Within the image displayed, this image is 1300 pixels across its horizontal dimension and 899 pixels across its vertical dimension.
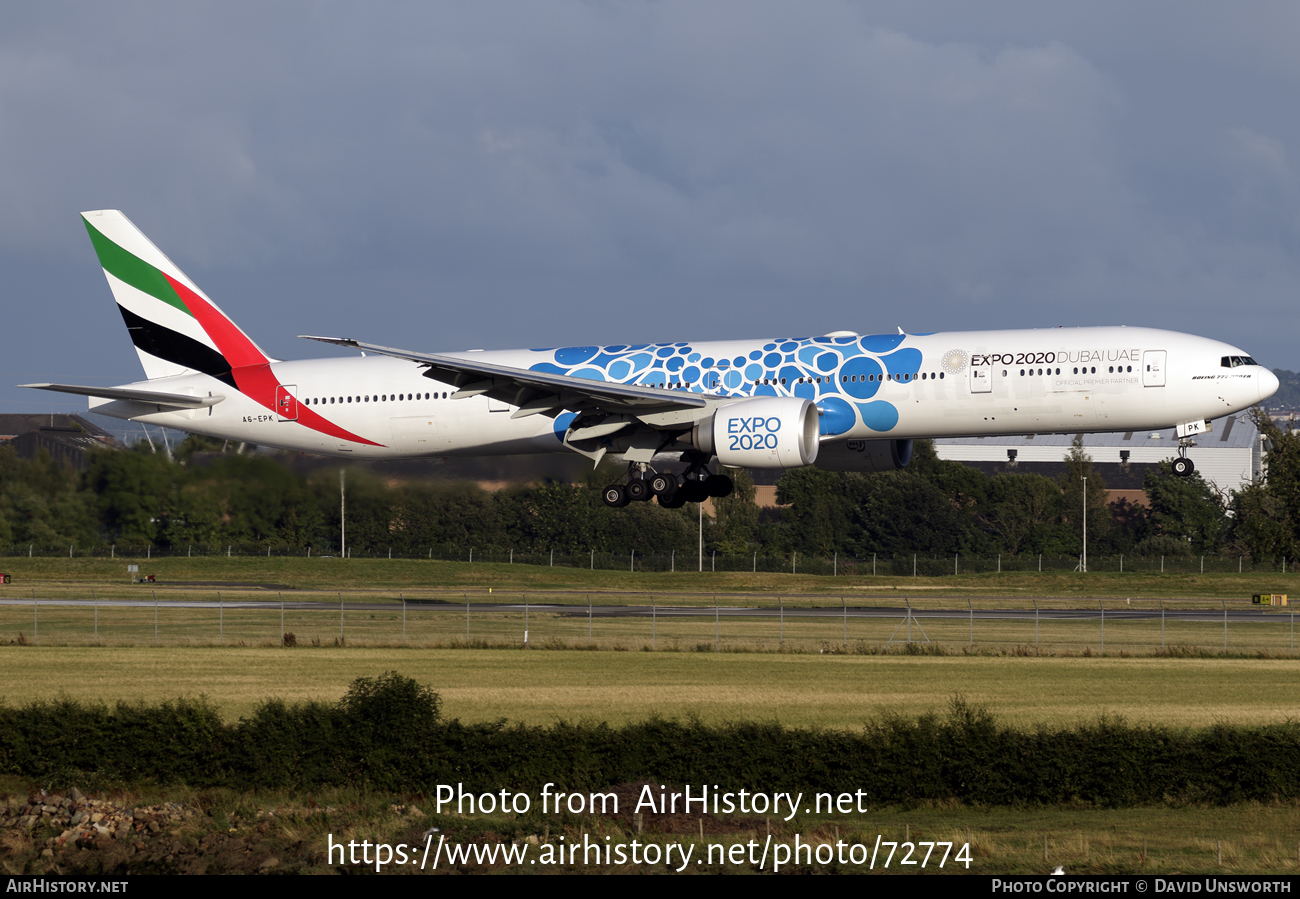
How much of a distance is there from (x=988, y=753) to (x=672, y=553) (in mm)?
80600

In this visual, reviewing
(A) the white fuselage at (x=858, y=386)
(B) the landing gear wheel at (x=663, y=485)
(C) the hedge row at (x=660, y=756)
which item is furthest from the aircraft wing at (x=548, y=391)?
(C) the hedge row at (x=660, y=756)

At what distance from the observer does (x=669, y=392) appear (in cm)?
4328

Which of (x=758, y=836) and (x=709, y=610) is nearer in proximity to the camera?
(x=758, y=836)

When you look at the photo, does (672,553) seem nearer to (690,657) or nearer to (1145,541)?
(1145,541)

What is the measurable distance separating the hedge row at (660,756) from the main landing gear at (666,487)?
20.5 metres

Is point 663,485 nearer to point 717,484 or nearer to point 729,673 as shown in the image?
point 717,484

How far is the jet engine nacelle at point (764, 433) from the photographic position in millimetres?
40781

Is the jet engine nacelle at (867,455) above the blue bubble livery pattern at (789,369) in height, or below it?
below

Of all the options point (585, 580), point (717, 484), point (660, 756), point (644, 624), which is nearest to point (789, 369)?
point (717, 484)

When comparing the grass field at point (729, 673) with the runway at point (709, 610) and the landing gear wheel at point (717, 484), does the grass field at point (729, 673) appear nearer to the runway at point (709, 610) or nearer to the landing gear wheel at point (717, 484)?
the runway at point (709, 610)

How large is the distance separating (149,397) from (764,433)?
862 inches

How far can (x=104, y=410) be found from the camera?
48.2 meters

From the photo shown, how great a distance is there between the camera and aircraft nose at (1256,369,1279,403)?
40188mm
